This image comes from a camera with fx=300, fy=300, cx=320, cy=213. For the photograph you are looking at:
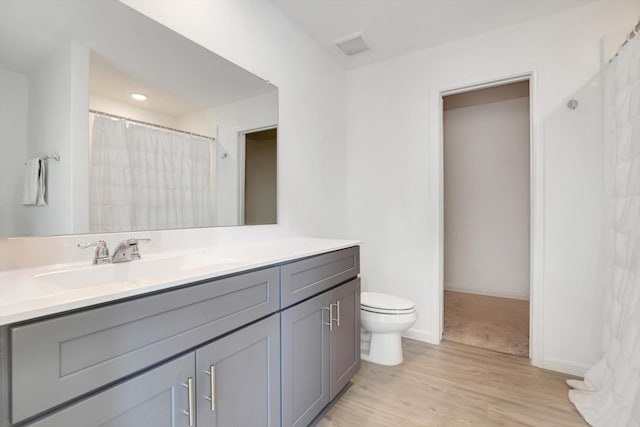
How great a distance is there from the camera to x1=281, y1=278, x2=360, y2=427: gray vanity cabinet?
1.31 m

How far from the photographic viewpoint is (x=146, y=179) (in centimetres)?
137

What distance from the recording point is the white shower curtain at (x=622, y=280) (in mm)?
1404

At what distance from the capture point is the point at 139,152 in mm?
1351

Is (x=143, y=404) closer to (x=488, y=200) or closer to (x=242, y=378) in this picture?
(x=242, y=378)

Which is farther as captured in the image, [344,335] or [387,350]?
[387,350]

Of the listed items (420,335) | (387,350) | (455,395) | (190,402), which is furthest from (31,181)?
(420,335)

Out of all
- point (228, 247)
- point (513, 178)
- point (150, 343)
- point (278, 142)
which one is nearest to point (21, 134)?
point (150, 343)

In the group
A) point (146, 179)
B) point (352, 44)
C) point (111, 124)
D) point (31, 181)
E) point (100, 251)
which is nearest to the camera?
point (31, 181)

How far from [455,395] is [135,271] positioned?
74.5 inches

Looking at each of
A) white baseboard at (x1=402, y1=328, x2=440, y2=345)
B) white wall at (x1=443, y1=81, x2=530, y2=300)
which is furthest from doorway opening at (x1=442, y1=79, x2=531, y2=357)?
Answer: white baseboard at (x1=402, y1=328, x2=440, y2=345)

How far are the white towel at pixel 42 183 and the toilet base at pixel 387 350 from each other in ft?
6.74

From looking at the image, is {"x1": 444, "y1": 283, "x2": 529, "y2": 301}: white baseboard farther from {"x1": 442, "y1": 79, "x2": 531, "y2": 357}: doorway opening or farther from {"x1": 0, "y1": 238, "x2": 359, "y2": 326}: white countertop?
{"x1": 0, "y1": 238, "x2": 359, "y2": 326}: white countertop

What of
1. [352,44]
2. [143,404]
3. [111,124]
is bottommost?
[143,404]

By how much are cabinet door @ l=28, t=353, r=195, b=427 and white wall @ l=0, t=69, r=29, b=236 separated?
0.67 metres
